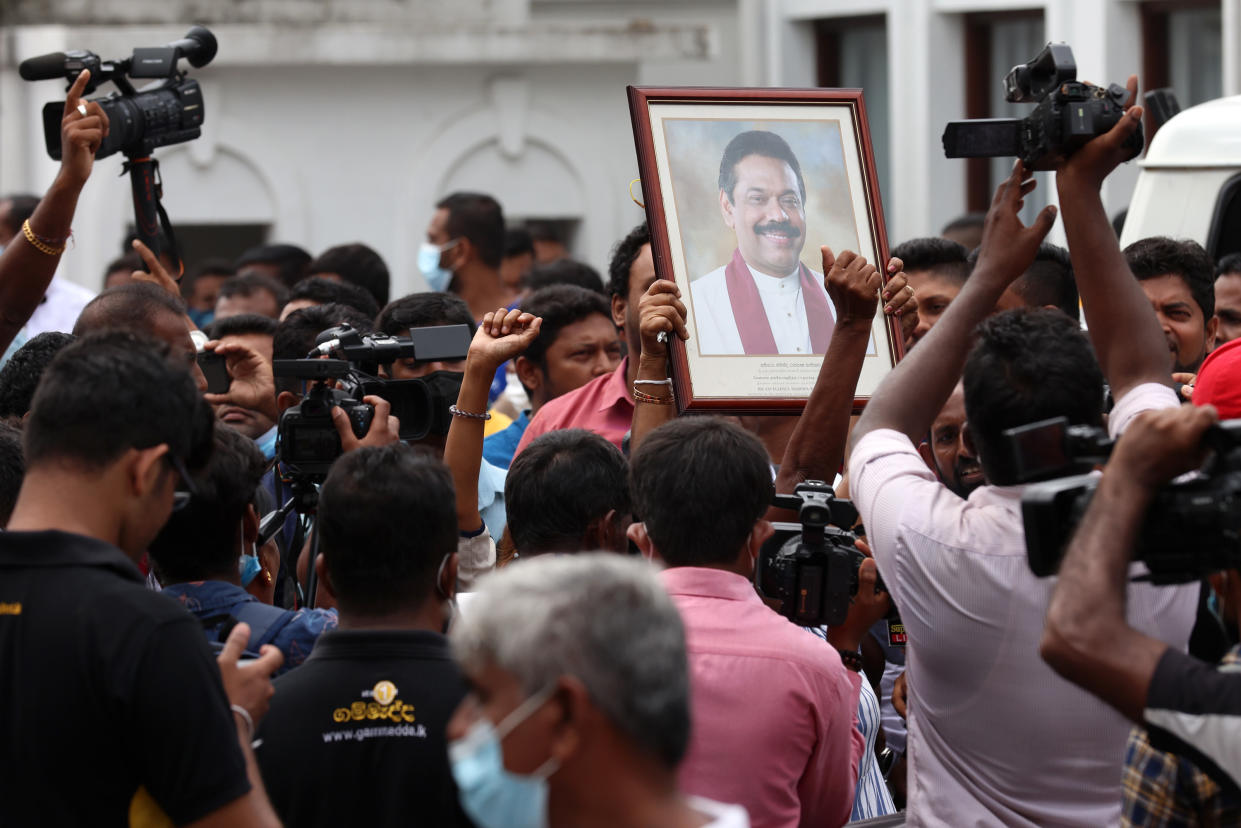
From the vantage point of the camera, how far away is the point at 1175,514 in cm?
254

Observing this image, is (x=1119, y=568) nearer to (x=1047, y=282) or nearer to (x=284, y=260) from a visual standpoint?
(x=1047, y=282)

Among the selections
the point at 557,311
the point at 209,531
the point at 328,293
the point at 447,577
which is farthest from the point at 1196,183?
the point at 209,531

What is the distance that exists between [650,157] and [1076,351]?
1774 millimetres

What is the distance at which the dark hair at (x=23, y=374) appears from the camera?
14.9ft

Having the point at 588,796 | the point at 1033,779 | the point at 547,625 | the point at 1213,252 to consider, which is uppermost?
the point at 1213,252

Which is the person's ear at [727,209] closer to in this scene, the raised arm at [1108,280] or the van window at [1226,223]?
the raised arm at [1108,280]

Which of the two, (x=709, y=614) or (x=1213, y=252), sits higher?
(x=1213, y=252)

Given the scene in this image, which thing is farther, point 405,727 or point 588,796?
point 405,727

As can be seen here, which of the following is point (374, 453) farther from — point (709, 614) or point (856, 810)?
point (856, 810)

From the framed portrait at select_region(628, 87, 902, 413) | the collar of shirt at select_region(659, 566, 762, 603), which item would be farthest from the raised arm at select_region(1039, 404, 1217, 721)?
the framed portrait at select_region(628, 87, 902, 413)

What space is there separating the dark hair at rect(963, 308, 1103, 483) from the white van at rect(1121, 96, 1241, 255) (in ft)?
14.8

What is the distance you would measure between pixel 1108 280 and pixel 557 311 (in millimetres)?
3000

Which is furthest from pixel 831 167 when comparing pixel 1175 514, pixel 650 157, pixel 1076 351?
pixel 1175 514

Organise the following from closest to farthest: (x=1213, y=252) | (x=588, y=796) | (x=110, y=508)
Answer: (x=588, y=796) → (x=110, y=508) → (x=1213, y=252)
